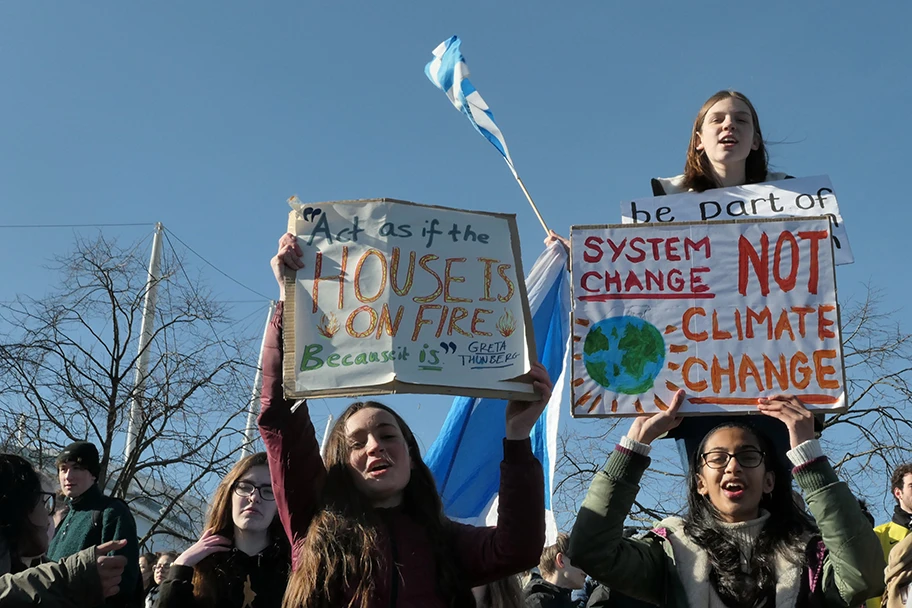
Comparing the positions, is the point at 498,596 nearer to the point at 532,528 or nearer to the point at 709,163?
the point at 532,528

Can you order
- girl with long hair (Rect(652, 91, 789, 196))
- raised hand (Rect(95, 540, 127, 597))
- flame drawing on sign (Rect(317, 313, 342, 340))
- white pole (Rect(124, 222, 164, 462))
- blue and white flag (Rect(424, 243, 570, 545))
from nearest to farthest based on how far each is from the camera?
flame drawing on sign (Rect(317, 313, 342, 340))
raised hand (Rect(95, 540, 127, 597))
girl with long hair (Rect(652, 91, 789, 196))
blue and white flag (Rect(424, 243, 570, 545))
white pole (Rect(124, 222, 164, 462))

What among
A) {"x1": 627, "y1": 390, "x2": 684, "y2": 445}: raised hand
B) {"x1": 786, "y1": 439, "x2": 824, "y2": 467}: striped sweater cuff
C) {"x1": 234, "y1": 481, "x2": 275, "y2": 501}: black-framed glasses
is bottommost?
{"x1": 234, "y1": 481, "x2": 275, "y2": 501}: black-framed glasses

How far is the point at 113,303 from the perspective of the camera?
14109mm

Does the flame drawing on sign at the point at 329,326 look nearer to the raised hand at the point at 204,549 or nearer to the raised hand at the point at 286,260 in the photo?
the raised hand at the point at 286,260

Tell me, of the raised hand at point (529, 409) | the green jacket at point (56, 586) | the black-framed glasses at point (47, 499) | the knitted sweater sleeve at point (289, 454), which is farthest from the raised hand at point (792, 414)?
the black-framed glasses at point (47, 499)

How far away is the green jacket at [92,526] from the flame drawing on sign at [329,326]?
9.10 ft

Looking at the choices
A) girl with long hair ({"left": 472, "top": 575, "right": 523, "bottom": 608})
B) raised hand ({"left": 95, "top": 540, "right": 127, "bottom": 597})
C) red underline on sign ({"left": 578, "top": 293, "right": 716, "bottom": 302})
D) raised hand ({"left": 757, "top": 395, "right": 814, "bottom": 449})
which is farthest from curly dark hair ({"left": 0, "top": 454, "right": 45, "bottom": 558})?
raised hand ({"left": 757, "top": 395, "right": 814, "bottom": 449})

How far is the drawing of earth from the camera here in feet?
12.7

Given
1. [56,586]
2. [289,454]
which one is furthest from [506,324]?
[56,586]

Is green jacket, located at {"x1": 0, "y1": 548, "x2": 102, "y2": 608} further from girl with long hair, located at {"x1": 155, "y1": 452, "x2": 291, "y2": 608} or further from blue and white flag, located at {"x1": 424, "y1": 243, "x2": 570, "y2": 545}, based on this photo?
blue and white flag, located at {"x1": 424, "y1": 243, "x2": 570, "y2": 545}

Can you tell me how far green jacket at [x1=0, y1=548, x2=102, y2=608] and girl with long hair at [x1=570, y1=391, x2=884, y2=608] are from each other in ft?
6.26

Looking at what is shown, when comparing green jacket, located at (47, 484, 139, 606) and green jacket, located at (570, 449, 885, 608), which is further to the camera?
green jacket, located at (47, 484, 139, 606)

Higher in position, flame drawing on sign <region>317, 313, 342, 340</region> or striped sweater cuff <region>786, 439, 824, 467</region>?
flame drawing on sign <region>317, 313, 342, 340</region>

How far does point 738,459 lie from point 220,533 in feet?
7.56
